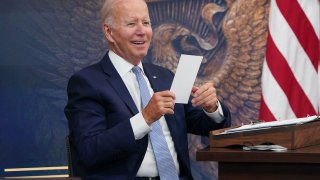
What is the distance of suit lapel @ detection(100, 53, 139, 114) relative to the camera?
8.50ft

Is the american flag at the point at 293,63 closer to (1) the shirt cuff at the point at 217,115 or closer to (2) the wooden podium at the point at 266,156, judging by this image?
(1) the shirt cuff at the point at 217,115

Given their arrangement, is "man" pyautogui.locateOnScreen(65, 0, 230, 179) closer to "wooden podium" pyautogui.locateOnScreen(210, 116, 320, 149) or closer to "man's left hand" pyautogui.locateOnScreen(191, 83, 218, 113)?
"man's left hand" pyautogui.locateOnScreen(191, 83, 218, 113)

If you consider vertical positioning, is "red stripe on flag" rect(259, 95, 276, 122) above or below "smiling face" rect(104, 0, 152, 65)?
below

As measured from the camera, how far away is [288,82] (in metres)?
3.56

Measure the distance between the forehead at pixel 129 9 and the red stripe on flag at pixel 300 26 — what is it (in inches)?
45.4

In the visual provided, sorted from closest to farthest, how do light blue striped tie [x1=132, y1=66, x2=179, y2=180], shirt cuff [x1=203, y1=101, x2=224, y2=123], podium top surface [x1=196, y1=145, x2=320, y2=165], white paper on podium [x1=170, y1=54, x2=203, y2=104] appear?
podium top surface [x1=196, y1=145, x2=320, y2=165] → white paper on podium [x1=170, y1=54, x2=203, y2=104] → light blue striped tie [x1=132, y1=66, x2=179, y2=180] → shirt cuff [x1=203, y1=101, x2=224, y2=123]

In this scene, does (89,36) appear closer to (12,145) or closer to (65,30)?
(65,30)

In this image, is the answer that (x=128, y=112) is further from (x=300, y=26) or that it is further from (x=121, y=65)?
(x=300, y=26)

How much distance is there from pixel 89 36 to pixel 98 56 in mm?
152

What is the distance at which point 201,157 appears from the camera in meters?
1.96

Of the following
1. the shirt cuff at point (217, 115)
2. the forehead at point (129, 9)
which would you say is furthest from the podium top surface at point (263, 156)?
the forehead at point (129, 9)

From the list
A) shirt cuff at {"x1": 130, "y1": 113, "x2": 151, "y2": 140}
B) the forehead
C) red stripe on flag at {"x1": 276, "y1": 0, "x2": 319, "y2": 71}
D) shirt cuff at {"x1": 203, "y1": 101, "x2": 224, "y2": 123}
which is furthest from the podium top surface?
red stripe on flag at {"x1": 276, "y1": 0, "x2": 319, "y2": 71}

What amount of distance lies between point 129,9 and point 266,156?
1.17 meters

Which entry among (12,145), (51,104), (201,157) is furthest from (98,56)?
(201,157)
